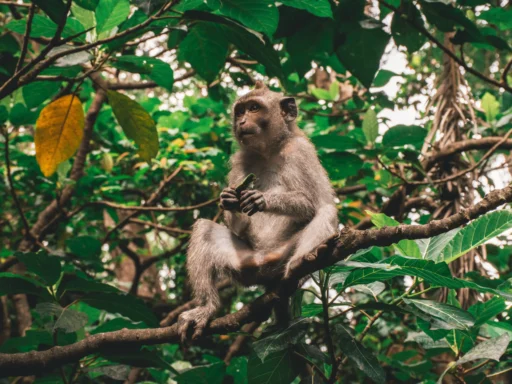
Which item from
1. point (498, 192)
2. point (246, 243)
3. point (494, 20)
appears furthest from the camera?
point (246, 243)

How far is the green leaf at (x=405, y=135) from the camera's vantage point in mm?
4485

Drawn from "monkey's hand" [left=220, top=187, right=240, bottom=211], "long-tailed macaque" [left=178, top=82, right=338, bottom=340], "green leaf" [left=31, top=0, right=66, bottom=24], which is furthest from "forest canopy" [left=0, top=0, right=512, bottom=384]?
"monkey's hand" [left=220, top=187, right=240, bottom=211]

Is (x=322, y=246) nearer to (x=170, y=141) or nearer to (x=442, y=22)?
(x=442, y=22)

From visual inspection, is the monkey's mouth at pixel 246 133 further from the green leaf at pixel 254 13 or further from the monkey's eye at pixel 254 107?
the green leaf at pixel 254 13

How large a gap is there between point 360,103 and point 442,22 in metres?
2.45

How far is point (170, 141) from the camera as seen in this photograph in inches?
260

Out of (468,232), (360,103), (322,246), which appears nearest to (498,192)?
(468,232)

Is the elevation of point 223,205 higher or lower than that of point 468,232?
lower

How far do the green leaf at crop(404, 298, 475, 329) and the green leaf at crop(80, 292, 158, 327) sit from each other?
5.84 feet

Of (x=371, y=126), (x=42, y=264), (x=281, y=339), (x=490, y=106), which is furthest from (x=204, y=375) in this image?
(x=490, y=106)

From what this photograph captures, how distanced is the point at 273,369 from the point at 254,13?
213 cm

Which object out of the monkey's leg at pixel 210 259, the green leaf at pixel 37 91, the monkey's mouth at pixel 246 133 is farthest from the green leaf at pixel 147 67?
the monkey's leg at pixel 210 259

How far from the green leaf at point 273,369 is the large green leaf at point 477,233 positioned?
44.6 inches

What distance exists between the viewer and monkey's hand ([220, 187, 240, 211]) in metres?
3.92
